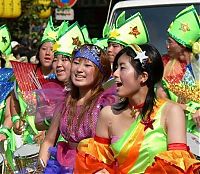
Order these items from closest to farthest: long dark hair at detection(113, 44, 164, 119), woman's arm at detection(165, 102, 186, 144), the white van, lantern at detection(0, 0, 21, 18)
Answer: woman's arm at detection(165, 102, 186, 144), long dark hair at detection(113, 44, 164, 119), the white van, lantern at detection(0, 0, 21, 18)

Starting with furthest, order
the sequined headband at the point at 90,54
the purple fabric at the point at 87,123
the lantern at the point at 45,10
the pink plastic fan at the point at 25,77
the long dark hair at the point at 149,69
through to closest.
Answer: the lantern at the point at 45,10 → the pink plastic fan at the point at 25,77 → the sequined headband at the point at 90,54 → the purple fabric at the point at 87,123 → the long dark hair at the point at 149,69

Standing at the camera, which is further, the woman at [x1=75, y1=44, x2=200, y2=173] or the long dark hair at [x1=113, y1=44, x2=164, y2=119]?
the long dark hair at [x1=113, y1=44, x2=164, y2=119]

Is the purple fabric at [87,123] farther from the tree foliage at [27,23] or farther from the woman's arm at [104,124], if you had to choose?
the tree foliage at [27,23]

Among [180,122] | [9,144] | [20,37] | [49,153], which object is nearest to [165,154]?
[180,122]

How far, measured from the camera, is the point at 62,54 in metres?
6.36

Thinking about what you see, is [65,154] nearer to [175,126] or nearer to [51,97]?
[51,97]

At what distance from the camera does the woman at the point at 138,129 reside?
4.00 meters

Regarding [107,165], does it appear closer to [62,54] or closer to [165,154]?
[165,154]

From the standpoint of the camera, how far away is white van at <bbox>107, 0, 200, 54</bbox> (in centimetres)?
752

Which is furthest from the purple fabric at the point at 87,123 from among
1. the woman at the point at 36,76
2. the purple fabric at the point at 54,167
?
the woman at the point at 36,76

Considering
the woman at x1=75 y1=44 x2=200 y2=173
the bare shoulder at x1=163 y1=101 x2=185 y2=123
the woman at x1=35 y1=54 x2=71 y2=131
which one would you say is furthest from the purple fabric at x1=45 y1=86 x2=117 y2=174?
the bare shoulder at x1=163 y1=101 x2=185 y2=123

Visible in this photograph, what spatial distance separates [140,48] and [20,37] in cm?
1571

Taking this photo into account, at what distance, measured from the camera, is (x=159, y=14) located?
7.70 meters

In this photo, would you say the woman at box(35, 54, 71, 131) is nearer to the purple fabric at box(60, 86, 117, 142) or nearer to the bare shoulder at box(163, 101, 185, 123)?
the purple fabric at box(60, 86, 117, 142)
